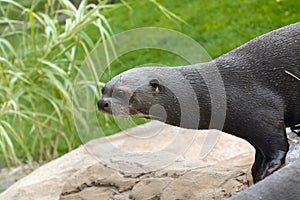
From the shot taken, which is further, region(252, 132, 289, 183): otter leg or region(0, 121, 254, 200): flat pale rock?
region(0, 121, 254, 200): flat pale rock

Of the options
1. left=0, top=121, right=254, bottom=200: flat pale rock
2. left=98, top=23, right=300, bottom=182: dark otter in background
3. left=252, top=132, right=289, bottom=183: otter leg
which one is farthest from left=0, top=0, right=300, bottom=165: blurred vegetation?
left=252, top=132, right=289, bottom=183: otter leg

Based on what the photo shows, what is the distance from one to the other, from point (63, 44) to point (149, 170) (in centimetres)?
180

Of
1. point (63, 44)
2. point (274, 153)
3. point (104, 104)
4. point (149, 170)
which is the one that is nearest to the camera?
point (104, 104)

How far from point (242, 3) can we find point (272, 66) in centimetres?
396

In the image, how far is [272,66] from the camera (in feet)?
7.45

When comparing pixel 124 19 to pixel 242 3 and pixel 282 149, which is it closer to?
pixel 242 3

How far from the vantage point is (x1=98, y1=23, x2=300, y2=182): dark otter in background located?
86.4 inches

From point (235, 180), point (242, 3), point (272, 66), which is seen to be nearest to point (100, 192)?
point (235, 180)

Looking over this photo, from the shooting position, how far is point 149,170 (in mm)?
2922

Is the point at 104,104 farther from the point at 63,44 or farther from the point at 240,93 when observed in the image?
the point at 63,44

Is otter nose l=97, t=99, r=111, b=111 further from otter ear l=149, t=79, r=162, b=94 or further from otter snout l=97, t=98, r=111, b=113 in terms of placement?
otter ear l=149, t=79, r=162, b=94

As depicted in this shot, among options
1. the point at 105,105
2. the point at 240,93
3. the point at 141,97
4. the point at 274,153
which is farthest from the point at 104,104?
the point at 274,153

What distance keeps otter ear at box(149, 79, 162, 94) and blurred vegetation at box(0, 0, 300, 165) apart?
63.8 inches

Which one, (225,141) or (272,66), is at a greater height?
(272,66)
